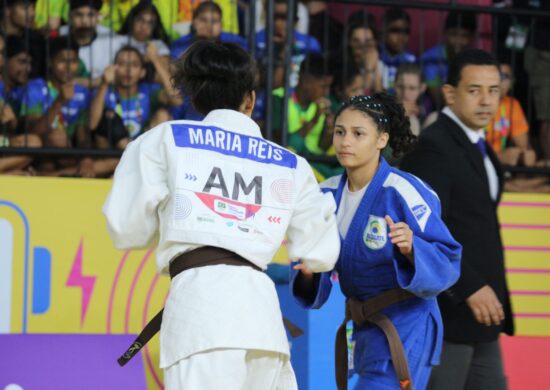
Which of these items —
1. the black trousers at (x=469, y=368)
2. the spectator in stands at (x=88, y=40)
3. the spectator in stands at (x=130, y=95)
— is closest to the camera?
the black trousers at (x=469, y=368)

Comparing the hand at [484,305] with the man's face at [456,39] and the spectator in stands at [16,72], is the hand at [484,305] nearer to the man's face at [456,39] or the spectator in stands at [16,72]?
the spectator in stands at [16,72]

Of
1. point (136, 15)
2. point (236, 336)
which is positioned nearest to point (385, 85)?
point (136, 15)

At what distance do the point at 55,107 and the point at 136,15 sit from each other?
0.78m

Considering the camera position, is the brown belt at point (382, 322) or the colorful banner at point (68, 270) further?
the colorful banner at point (68, 270)

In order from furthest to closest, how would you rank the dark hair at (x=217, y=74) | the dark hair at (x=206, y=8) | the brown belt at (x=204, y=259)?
the dark hair at (x=206, y=8) → the dark hair at (x=217, y=74) → the brown belt at (x=204, y=259)

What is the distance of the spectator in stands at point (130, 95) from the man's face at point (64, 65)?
0.66 ft

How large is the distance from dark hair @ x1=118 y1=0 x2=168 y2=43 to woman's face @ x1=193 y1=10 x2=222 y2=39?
223 millimetres

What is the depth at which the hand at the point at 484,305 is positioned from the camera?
445 centimetres

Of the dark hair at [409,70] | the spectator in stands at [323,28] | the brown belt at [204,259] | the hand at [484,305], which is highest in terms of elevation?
the spectator in stands at [323,28]

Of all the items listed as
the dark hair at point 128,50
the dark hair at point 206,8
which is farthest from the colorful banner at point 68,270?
the dark hair at point 206,8

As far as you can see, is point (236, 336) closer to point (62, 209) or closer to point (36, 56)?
point (62, 209)

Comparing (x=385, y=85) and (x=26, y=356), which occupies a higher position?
(x=385, y=85)

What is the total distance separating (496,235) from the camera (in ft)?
15.5

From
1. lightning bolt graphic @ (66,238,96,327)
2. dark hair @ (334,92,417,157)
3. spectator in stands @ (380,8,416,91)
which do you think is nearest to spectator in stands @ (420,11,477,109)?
spectator in stands @ (380,8,416,91)
